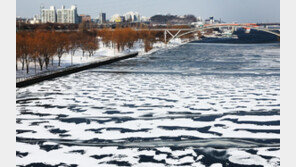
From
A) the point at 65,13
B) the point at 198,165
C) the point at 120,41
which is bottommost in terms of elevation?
the point at 198,165

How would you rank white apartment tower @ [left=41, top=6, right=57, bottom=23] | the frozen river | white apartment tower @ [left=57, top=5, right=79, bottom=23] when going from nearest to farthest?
1. the frozen river
2. white apartment tower @ [left=41, top=6, right=57, bottom=23]
3. white apartment tower @ [left=57, top=5, right=79, bottom=23]

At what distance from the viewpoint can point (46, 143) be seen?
34.4ft

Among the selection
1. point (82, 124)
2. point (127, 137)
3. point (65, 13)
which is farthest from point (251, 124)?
point (65, 13)

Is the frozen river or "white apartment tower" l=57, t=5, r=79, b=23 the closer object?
the frozen river

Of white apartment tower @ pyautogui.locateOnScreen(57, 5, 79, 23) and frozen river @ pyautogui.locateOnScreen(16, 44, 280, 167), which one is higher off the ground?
white apartment tower @ pyautogui.locateOnScreen(57, 5, 79, 23)

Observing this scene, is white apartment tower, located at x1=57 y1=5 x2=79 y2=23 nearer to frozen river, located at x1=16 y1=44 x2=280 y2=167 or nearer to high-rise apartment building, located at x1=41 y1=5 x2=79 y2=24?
high-rise apartment building, located at x1=41 y1=5 x2=79 y2=24

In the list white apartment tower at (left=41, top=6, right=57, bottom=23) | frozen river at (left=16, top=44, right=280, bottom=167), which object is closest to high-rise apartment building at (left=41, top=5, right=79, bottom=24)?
white apartment tower at (left=41, top=6, right=57, bottom=23)

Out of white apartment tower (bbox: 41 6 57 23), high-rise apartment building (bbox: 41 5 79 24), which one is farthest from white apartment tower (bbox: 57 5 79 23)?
white apartment tower (bbox: 41 6 57 23)

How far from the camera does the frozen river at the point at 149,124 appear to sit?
9406 mm

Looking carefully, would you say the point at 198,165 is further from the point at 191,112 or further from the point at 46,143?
Result: the point at 191,112

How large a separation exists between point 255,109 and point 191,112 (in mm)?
2755

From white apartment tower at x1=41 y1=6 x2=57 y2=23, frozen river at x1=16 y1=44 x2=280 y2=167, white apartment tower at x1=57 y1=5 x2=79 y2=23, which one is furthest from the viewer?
white apartment tower at x1=57 y1=5 x2=79 y2=23

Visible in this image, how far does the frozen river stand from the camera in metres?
9.41

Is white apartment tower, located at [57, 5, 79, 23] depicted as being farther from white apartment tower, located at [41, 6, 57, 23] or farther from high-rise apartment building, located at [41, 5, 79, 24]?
white apartment tower, located at [41, 6, 57, 23]
